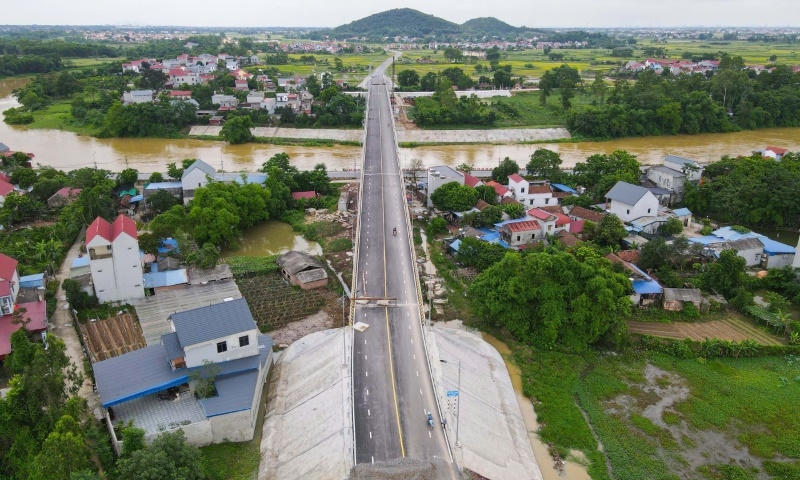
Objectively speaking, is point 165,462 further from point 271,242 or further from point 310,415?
point 271,242

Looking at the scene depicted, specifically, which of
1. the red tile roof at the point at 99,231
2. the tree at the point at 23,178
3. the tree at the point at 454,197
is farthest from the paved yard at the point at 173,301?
the tree at the point at 23,178

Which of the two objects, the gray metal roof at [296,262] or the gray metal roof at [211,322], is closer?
the gray metal roof at [211,322]

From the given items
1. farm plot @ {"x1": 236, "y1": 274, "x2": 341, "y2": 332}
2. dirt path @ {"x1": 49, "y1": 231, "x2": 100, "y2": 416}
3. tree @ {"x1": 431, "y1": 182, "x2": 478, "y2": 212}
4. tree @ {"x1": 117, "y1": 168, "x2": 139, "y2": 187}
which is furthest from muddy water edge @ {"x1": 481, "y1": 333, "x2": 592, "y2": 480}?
tree @ {"x1": 117, "y1": 168, "x2": 139, "y2": 187}

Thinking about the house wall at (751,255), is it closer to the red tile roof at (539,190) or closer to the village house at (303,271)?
the red tile roof at (539,190)

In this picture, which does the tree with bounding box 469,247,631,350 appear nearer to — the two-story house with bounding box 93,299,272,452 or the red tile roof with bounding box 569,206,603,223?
the two-story house with bounding box 93,299,272,452

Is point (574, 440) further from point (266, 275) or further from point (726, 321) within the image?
point (266, 275)

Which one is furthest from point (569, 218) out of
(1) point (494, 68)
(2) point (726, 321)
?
(1) point (494, 68)
